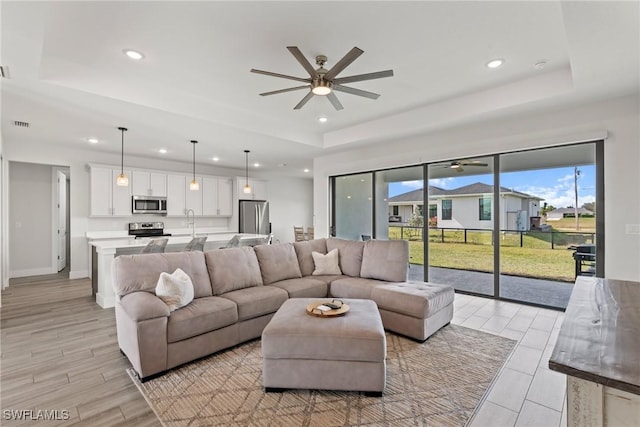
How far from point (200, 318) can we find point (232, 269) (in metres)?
0.83

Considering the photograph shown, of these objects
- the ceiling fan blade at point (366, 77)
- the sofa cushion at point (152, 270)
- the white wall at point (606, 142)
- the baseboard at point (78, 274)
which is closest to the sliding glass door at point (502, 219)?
the white wall at point (606, 142)

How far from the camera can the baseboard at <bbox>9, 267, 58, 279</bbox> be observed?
20.1ft

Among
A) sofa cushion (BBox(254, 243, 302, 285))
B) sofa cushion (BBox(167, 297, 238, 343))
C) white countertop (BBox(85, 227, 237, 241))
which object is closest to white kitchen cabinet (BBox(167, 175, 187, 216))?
white countertop (BBox(85, 227, 237, 241))

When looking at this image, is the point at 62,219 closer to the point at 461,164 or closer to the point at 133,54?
the point at 133,54

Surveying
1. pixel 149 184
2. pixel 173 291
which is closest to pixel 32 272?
pixel 149 184

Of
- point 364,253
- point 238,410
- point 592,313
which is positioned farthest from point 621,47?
point 238,410

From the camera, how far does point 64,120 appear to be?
4277 millimetres

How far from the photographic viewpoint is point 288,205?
1041 cm

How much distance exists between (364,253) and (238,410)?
2558 mm

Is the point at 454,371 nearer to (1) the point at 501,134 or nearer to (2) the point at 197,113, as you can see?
(1) the point at 501,134

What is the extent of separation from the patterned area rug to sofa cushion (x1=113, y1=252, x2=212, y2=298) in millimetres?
700

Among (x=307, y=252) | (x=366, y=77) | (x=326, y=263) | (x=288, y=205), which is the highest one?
(x=366, y=77)

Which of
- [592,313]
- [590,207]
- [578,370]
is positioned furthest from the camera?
[590,207]

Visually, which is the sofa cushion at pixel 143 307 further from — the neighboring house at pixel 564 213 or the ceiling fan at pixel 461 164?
the neighboring house at pixel 564 213
